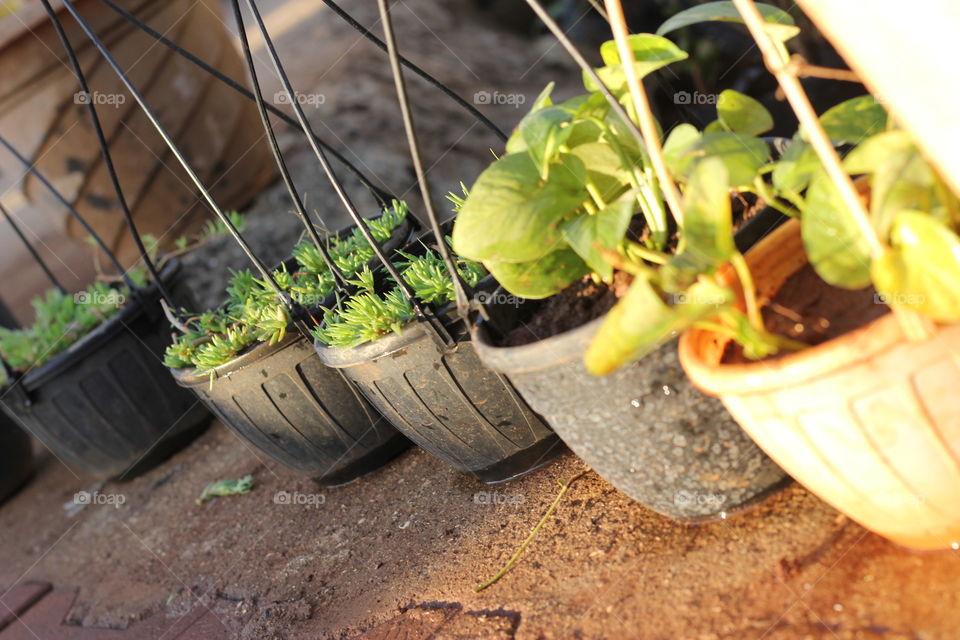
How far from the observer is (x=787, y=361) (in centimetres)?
102

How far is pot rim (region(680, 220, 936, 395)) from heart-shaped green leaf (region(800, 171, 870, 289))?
65 mm

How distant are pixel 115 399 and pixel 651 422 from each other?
2250mm

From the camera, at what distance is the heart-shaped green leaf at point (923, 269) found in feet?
3.02

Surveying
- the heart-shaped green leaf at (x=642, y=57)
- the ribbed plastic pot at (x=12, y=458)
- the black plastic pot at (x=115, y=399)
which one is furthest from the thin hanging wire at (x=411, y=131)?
the ribbed plastic pot at (x=12, y=458)

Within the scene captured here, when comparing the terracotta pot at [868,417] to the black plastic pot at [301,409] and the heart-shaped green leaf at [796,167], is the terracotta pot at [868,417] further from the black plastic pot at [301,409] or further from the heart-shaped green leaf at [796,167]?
the black plastic pot at [301,409]

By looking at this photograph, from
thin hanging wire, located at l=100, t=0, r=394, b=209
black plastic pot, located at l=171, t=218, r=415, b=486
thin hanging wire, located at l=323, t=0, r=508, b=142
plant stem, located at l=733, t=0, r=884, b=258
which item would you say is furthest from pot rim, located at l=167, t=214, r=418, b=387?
plant stem, located at l=733, t=0, r=884, b=258

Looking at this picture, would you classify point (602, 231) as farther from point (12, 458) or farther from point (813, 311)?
point (12, 458)

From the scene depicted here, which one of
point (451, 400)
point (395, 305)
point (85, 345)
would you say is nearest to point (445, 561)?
point (451, 400)

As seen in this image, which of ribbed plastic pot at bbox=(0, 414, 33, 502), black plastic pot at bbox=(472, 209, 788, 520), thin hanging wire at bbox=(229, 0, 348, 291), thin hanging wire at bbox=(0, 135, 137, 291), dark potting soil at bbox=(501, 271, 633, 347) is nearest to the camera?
black plastic pot at bbox=(472, 209, 788, 520)

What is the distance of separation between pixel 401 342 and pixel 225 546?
3.43 feet

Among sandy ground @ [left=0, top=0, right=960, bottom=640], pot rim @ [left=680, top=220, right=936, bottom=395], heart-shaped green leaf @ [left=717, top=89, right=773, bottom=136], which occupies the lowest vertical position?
sandy ground @ [left=0, top=0, right=960, bottom=640]

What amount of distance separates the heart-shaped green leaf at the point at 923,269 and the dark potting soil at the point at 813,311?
0.64 feet

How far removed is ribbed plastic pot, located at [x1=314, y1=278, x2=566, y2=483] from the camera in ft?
5.46

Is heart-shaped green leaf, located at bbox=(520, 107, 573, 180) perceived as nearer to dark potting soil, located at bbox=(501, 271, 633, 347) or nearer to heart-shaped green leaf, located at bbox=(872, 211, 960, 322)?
dark potting soil, located at bbox=(501, 271, 633, 347)
